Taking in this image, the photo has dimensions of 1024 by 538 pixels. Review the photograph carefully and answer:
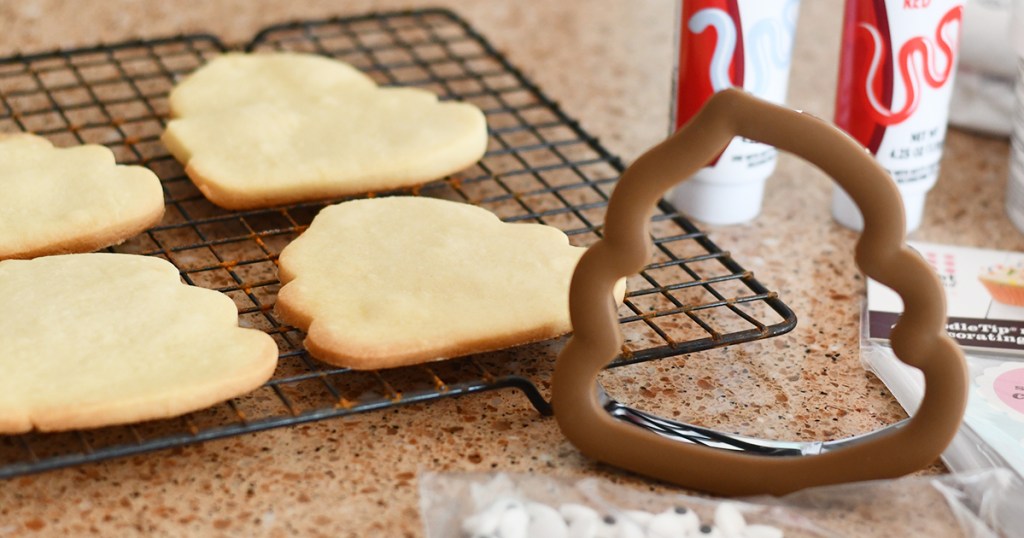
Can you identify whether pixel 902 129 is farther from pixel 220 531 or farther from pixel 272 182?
pixel 220 531

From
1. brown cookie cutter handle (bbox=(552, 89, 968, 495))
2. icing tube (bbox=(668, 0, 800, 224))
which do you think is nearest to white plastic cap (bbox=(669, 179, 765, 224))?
icing tube (bbox=(668, 0, 800, 224))

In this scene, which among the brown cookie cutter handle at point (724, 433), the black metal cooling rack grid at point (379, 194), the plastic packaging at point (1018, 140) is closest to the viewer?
the brown cookie cutter handle at point (724, 433)

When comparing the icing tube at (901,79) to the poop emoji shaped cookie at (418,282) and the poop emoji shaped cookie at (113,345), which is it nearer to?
the poop emoji shaped cookie at (418,282)

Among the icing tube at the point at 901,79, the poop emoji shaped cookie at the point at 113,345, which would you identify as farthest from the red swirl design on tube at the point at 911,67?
the poop emoji shaped cookie at the point at 113,345

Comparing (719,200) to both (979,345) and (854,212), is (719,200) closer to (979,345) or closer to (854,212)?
(854,212)

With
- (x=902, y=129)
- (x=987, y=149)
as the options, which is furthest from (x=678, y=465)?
(x=987, y=149)
